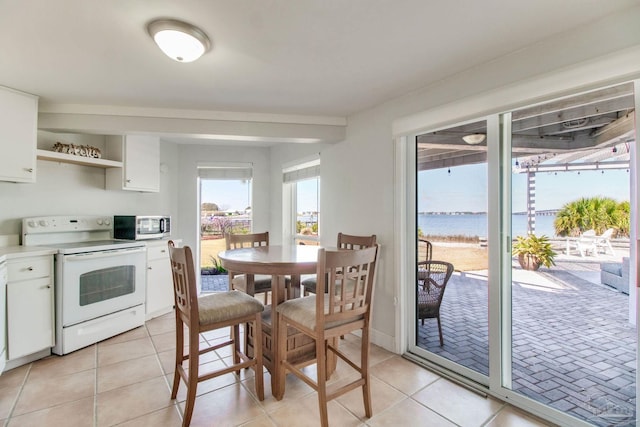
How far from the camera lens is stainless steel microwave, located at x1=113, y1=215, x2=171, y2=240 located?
3379 millimetres

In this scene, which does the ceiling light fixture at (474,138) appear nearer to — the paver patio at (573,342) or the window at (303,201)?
the paver patio at (573,342)

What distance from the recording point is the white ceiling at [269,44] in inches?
57.5

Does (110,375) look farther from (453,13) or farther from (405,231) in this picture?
(453,13)

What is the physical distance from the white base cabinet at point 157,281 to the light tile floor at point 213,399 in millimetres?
949

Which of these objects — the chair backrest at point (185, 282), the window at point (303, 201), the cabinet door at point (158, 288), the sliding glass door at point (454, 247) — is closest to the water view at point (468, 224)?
the sliding glass door at point (454, 247)

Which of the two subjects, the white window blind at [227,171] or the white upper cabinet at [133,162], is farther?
the white window blind at [227,171]

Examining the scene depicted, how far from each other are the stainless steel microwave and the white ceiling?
4.32 ft

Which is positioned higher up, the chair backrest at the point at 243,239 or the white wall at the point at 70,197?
the white wall at the point at 70,197

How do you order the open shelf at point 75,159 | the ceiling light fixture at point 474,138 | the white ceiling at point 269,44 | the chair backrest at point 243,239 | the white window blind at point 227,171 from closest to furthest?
the white ceiling at point 269,44, the ceiling light fixture at point 474,138, the open shelf at point 75,159, the chair backrest at point 243,239, the white window blind at point 227,171

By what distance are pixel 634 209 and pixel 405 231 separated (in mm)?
1410

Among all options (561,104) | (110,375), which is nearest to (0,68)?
(110,375)

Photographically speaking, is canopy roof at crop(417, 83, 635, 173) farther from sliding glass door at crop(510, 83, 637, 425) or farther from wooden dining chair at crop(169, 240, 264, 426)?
wooden dining chair at crop(169, 240, 264, 426)

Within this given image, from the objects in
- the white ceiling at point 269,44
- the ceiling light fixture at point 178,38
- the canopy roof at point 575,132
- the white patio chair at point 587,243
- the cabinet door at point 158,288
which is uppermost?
the white ceiling at point 269,44

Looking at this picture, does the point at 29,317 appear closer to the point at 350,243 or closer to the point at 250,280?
the point at 250,280
